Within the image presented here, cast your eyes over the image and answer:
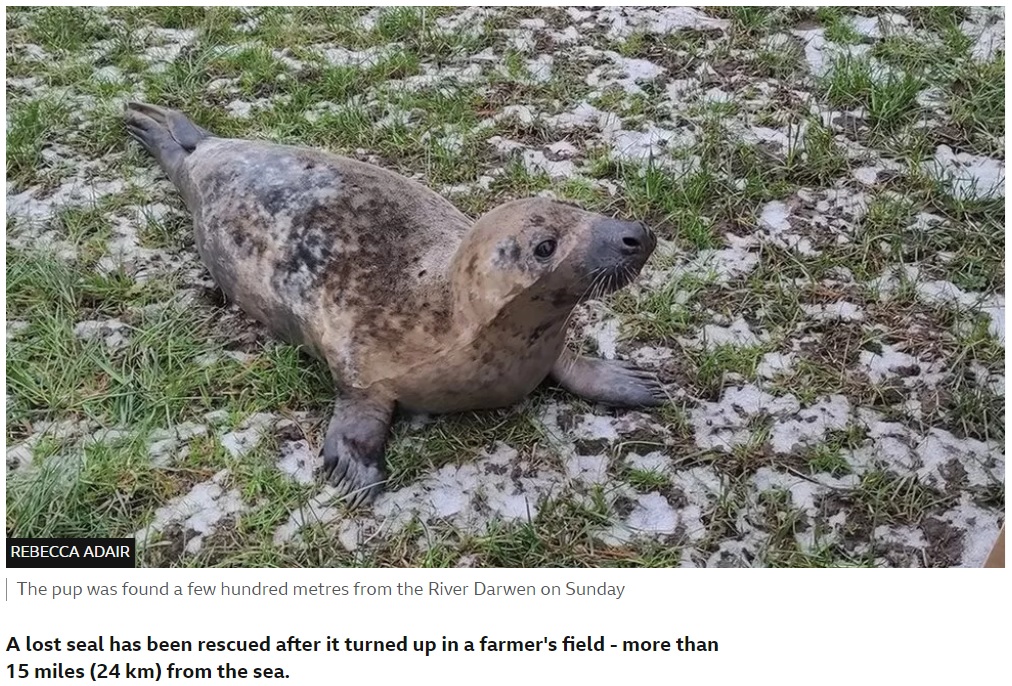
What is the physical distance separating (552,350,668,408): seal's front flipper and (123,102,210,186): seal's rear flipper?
6.38ft

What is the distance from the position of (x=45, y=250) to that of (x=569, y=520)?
8.02ft

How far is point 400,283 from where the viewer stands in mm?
3215

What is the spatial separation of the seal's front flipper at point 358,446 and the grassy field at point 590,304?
8 cm

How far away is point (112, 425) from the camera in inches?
133

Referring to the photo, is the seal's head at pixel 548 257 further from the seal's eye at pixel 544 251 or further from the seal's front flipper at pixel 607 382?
the seal's front flipper at pixel 607 382

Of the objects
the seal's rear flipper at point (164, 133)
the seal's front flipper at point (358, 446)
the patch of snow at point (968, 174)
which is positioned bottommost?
the seal's front flipper at point (358, 446)

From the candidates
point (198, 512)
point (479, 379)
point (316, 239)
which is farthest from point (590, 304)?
point (198, 512)

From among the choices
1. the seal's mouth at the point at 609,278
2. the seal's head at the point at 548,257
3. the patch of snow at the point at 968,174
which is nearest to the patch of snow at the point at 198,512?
the seal's head at the point at 548,257

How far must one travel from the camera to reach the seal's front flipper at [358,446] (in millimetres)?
3150

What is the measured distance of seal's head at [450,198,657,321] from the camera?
287 centimetres

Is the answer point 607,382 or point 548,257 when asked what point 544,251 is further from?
point 607,382

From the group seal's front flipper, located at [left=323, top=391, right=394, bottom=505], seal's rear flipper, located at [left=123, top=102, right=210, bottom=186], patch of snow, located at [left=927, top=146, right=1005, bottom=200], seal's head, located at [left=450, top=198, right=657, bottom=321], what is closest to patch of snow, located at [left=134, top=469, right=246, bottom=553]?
seal's front flipper, located at [left=323, top=391, right=394, bottom=505]
